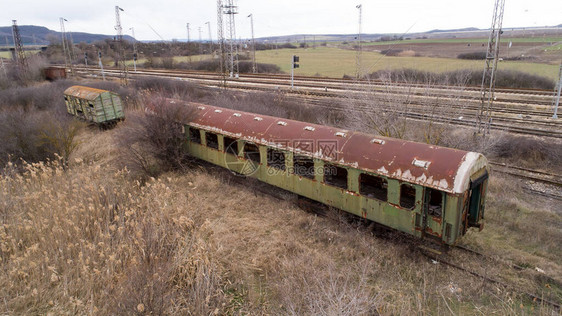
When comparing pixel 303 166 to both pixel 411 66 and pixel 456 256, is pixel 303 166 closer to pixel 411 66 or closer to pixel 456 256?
pixel 456 256

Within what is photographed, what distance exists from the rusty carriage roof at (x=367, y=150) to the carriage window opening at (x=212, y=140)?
3.03 ft

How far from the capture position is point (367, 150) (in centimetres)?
961

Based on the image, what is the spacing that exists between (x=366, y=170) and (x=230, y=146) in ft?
20.0

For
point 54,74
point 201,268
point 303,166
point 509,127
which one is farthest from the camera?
point 54,74

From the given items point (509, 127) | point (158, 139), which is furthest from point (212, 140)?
point (509, 127)

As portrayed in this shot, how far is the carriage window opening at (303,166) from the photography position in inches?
438

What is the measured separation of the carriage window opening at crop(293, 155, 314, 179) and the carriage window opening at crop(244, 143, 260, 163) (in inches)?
71.8

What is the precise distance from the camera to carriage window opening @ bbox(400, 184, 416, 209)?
359 inches

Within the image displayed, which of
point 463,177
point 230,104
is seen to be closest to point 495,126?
point 463,177

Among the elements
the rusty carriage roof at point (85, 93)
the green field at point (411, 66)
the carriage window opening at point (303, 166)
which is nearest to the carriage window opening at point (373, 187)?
the carriage window opening at point (303, 166)

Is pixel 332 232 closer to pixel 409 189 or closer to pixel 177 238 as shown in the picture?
pixel 409 189

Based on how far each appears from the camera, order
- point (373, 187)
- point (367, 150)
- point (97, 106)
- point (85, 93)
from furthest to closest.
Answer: point (85, 93) < point (97, 106) < point (373, 187) < point (367, 150)

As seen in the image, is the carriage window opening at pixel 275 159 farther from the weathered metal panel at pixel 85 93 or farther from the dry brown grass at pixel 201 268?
the weathered metal panel at pixel 85 93

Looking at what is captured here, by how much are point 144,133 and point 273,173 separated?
22.4ft
